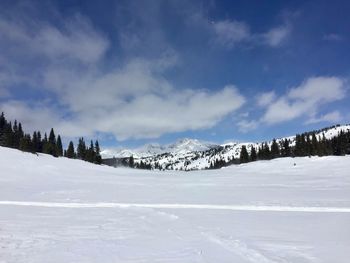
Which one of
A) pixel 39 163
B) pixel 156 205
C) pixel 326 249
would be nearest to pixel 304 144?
pixel 39 163

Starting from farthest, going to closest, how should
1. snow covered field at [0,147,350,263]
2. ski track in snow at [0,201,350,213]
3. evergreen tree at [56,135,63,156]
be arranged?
evergreen tree at [56,135,63,156]
ski track in snow at [0,201,350,213]
snow covered field at [0,147,350,263]

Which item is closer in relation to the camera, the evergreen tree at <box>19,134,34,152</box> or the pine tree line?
the evergreen tree at <box>19,134,34,152</box>

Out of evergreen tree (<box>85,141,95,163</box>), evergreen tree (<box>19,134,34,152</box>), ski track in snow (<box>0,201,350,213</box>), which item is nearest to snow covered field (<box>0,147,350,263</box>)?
ski track in snow (<box>0,201,350,213</box>)

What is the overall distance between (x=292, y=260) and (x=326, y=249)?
1.59 m

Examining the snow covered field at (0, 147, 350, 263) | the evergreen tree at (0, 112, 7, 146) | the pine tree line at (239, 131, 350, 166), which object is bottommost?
Answer: the snow covered field at (0, 147, 350, 263)

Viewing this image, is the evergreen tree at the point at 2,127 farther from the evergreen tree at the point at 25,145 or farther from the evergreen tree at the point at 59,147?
the evergreen tree at the point at 59,147

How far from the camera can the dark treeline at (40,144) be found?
89369 millimetres

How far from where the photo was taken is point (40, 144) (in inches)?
4129

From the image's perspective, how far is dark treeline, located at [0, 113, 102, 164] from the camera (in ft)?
293

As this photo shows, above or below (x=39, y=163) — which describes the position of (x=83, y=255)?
below

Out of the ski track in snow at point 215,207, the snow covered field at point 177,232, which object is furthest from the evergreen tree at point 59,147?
the snow covered field at point 177,232

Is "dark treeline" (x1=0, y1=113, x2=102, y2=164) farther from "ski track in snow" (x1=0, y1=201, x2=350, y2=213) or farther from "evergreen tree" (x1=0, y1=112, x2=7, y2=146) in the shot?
"ski track in snow" (x1=0, y1=201, x2=350, y2=213)

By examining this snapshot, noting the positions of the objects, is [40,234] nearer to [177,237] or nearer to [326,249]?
[177,237]

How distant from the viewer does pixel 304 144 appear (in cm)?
10119
